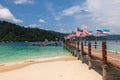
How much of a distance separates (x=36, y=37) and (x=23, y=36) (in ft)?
37.7

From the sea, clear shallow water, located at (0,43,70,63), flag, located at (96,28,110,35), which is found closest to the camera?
flag, located at (96,28,110,35)

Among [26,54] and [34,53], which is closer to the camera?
[26,54]

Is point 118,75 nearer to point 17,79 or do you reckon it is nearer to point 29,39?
point 17,79

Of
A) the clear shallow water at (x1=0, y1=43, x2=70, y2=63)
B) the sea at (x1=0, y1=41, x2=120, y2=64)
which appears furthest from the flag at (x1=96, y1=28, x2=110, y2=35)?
the clear shallow water at (x1=0, y1=43, x2=70, y2=63)

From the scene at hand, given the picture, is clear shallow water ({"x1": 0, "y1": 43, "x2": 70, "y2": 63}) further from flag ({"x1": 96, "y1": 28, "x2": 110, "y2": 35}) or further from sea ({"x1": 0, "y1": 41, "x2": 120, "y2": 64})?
flag ({"x1": 96, "y1": 28, "x2": 110, "y2": 35})

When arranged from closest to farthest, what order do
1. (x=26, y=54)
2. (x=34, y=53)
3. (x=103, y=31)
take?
(x=103, y=31)
(x=26, y=54)
(x=34, y=53)

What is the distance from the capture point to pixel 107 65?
40.8ft

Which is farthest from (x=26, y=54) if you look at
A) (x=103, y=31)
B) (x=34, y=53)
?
(x=103, y=31)

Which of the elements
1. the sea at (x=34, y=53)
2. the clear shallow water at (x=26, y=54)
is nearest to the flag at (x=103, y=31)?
the sea at (x=34, y=53)

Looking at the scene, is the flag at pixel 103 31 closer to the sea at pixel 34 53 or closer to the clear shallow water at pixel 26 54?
the sea at pixel 34 53

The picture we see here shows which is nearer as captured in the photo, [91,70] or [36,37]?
[91,70]

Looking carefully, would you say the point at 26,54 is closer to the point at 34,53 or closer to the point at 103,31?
the point at 34,53

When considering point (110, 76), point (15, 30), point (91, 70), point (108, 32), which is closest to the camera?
point (110, 76)

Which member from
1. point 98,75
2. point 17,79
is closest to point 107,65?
point 98,75
